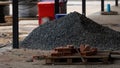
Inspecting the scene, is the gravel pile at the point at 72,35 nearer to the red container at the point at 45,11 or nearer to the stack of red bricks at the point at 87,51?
the stack of red bricks at the point at 87,51

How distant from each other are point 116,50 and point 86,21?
229cm

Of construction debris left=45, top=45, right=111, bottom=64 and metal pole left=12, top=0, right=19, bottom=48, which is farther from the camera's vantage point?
metal pole left=12, top=0, right=19, bottom=48

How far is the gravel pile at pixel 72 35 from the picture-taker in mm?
11463

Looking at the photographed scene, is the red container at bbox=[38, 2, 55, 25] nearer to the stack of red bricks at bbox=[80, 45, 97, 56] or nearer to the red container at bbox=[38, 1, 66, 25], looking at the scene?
the red container at bbox=[38, 1, 66, 25]

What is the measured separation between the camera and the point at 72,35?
38.8 feet

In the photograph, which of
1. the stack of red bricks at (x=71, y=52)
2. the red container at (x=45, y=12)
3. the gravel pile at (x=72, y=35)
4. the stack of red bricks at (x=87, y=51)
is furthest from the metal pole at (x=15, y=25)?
the red container at (x=45, y=12)

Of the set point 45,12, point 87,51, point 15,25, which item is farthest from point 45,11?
point 87,51

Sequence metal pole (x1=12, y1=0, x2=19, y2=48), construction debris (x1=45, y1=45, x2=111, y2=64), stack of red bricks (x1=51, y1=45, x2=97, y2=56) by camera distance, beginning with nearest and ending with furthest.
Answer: construction debris (x1=45, y1=45, x2=111, y2=64) → stack of red bricks (x1=51, y1=45, x2=97, y2=56) → metal pole (x1=12, y1=0, x2=19, y2=48)

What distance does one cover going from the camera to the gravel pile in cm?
1146

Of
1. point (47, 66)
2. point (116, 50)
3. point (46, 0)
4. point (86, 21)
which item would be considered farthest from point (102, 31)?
point (46, 0)

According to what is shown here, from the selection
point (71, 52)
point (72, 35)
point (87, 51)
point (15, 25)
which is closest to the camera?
point (87, 51)

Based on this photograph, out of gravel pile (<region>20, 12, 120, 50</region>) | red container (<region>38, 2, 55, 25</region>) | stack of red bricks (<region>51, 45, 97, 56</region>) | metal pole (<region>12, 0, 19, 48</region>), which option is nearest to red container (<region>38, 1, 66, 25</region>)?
red container (<region>38, 2, 55, 25</region>)

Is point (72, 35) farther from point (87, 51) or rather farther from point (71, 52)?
point (87, 51)

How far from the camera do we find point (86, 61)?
9.30 metres
